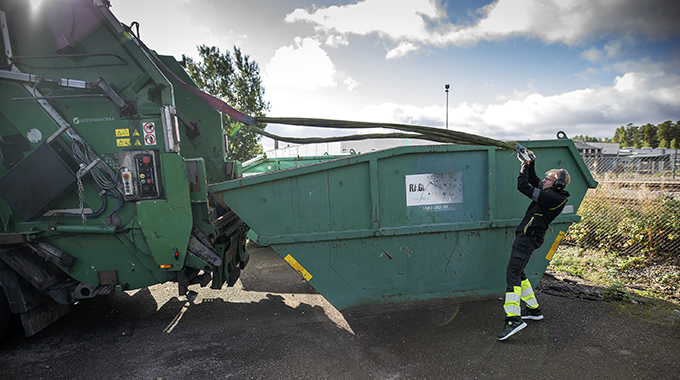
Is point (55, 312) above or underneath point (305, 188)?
underneath

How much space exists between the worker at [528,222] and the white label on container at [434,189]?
64 cm

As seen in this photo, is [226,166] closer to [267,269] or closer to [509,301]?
[267,269]

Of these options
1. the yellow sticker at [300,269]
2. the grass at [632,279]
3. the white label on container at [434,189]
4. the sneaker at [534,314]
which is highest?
the white label on container at [434,189]

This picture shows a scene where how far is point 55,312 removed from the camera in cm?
360

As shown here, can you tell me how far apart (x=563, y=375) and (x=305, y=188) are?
291 centimetres

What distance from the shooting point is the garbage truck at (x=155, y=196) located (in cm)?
311

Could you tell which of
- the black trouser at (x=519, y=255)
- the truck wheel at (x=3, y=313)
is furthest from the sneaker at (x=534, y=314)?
the truck wheel at (x=3, y=313)

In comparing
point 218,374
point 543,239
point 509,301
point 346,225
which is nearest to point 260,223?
point 346,225

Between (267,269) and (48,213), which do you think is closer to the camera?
(48,213)

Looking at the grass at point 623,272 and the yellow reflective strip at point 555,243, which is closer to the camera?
the yellow reflective strip at point 555,243

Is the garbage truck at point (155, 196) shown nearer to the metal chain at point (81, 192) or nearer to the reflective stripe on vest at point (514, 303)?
the metal chain at point (81, 192)

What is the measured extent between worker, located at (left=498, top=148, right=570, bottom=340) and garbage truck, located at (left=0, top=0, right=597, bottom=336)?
18 cm

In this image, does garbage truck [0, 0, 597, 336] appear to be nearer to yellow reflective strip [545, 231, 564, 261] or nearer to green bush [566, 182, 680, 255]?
yellow reflective strip [545, 231, 564, 261]

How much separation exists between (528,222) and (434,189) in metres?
1.10
